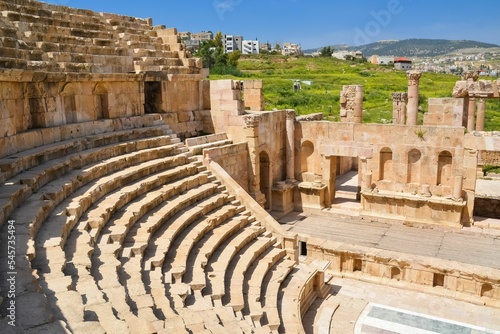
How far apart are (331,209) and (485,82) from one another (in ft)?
29.5

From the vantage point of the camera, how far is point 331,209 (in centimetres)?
1683

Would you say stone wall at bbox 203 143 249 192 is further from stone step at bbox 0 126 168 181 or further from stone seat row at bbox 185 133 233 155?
stone step at bbox 0 126 168 181

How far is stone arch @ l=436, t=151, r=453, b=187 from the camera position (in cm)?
1537

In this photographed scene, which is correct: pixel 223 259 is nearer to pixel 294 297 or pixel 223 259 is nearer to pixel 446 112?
pixel 294 297

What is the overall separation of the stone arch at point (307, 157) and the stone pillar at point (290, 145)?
40 cm

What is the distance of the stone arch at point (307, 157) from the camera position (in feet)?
58.4

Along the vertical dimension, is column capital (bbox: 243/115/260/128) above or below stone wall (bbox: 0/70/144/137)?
below

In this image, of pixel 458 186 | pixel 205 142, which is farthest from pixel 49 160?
pixel 458 186

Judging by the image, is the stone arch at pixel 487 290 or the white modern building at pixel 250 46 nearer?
the stone arch at pixel 487 290

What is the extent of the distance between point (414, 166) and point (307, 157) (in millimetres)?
3923

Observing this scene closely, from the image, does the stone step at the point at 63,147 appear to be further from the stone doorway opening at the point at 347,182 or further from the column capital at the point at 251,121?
the stone doorway opening at the point at 347,182

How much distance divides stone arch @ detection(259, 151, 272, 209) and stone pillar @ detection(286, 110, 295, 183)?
3.27ft

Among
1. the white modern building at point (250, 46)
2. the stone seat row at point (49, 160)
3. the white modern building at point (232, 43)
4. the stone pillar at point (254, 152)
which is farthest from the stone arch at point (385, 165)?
the white modern building at point (250, 46)

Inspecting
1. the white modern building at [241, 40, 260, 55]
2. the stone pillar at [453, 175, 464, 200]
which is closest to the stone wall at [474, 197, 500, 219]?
the stone pillar at [453, 175, 464, 200]
